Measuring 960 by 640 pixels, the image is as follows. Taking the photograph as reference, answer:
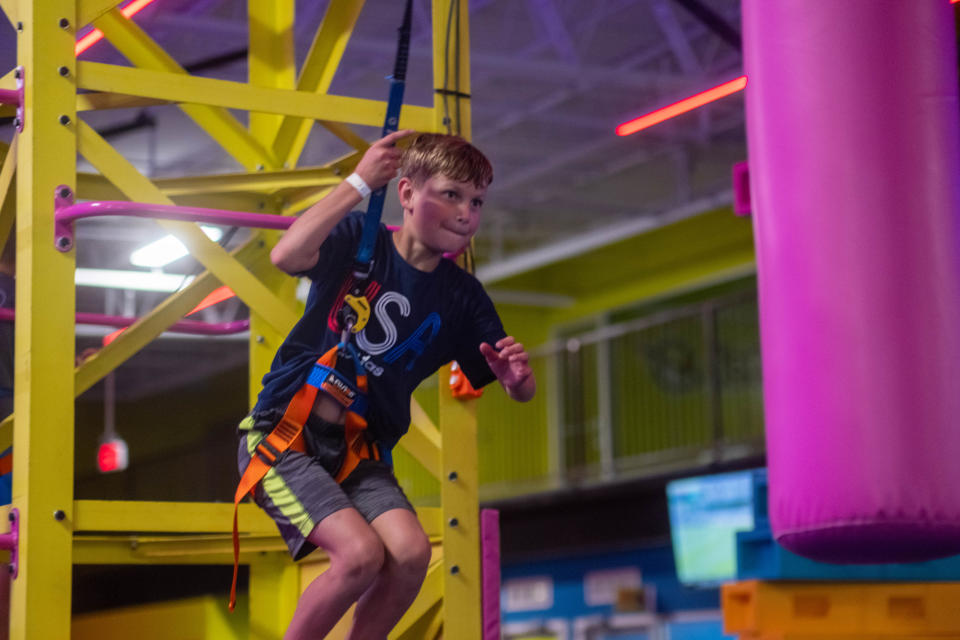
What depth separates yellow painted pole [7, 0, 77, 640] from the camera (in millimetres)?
3270

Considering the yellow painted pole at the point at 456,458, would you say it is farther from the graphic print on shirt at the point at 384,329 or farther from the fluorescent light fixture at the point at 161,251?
the fluorescent light fixture at the point at 161,251

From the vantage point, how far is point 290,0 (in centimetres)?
469

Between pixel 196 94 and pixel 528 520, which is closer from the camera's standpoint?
pixel 196 94

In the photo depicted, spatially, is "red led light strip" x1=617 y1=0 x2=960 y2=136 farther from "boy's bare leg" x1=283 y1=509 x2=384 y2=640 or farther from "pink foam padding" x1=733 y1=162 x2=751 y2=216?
"boy's bare leg" x1=283 y1=509 x2=384 y2=640

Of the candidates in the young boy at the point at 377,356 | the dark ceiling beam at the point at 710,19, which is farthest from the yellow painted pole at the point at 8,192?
→ the dark ceiling beam at the point at 710,19

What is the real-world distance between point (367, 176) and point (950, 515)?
6.36ft

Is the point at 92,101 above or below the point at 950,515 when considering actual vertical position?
above

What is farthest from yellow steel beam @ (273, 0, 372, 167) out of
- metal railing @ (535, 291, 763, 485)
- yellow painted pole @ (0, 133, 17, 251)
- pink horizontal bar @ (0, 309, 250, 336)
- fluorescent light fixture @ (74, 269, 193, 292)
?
metal railing @ (535, 291, 763, 485)

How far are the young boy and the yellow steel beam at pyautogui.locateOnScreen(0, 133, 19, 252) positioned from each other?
104cm

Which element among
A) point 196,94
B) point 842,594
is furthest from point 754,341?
point 196,94

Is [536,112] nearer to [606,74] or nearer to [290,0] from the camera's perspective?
[606,74]

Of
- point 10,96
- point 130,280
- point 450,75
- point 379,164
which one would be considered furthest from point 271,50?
point 130,280

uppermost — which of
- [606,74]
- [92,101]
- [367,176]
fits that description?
[606,74]

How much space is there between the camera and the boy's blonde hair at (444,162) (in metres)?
3.22
